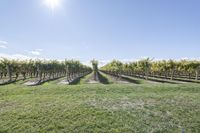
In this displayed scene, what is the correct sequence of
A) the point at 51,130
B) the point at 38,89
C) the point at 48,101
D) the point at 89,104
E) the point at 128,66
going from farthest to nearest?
the point at 128,66 → the point at 38,89 → the point at 48,101 → the point at 89,104 → the point at 51,130

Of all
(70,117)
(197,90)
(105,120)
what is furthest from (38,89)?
(197,90)

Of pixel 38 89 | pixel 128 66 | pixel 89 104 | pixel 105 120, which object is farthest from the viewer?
pixel 128 66

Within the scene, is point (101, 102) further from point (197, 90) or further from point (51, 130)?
point (197, 90)

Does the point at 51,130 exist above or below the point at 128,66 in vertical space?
below

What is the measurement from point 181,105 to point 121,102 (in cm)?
331

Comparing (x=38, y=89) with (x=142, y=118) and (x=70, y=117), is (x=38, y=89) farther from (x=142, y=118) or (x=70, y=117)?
(x=142, y=118)

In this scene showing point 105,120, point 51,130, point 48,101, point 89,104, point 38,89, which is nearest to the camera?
point 51,130

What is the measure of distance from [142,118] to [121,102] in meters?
2.38

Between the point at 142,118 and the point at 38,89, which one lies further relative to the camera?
the point at 38,89

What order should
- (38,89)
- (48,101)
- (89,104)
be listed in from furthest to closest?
(38,89)
(48,101)
(89,104)

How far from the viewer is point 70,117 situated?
9.38m

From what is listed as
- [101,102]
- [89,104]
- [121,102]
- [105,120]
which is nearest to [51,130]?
[105,120]

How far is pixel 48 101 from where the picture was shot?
12.0 meters

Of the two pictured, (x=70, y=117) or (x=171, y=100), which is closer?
(x=70, y=117)
